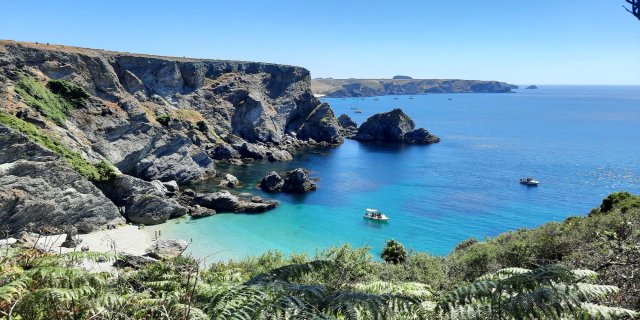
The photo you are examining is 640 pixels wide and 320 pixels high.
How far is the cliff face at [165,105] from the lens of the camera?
49.8 meters

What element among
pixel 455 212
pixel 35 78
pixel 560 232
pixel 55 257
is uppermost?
pixel 35 78

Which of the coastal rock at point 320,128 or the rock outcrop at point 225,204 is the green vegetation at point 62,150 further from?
the coastal rock at point 320,128

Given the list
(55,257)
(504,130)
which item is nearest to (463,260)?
(55,257)

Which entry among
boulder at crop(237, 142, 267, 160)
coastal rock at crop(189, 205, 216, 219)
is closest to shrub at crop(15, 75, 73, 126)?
coastal rock at crop(189, 205, 216, 219)

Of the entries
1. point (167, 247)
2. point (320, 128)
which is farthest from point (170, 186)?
point (320, 128)

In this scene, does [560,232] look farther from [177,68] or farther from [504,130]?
[504,130]

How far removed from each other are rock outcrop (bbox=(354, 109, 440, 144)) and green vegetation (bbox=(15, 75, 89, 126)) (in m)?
65.1

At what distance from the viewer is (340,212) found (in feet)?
150

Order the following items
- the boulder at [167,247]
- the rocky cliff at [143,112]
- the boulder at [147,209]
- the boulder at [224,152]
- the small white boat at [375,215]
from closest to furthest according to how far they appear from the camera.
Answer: the boulder at [167,247], the boulder at [147,209], the rocky cliff at [143,112], the small white boat at [375,215], the boulder at [224,152]

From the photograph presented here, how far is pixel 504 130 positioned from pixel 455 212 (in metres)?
83.4

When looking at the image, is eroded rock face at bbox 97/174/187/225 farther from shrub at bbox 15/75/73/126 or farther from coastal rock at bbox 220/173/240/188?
coastal rock at bbox 220/173/240/188

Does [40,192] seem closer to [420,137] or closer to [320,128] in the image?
[320,128]

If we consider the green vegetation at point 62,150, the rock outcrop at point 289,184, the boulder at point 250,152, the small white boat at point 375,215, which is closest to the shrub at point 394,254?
the small white boat at point 375,215

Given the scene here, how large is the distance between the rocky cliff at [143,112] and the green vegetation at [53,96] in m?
0.13
